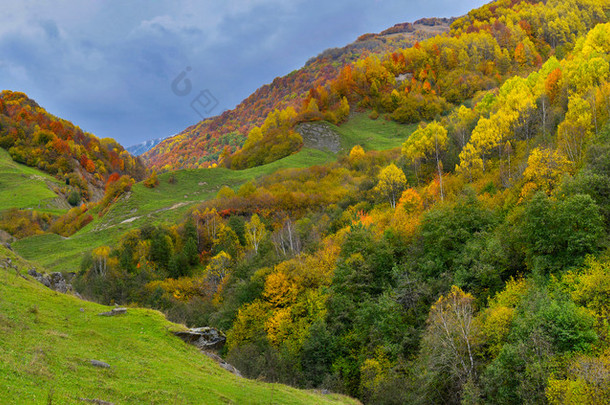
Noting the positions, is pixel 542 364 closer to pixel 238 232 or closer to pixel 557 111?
pixel 557 111

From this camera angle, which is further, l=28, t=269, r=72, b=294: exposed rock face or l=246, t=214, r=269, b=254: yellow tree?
l=246, t=214, r=269, b=254: yellow tree

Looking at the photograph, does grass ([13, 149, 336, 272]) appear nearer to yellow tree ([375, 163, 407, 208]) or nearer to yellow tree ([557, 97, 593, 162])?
yellow tree ([375, 163, 407, 208])

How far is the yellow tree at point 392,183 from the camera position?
7181cm

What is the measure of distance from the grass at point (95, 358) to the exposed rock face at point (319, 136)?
371 ft

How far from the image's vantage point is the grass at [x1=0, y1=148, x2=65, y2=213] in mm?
120875

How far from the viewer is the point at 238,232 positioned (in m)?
83.2

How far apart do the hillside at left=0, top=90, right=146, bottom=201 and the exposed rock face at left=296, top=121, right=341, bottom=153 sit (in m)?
101

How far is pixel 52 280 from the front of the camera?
3738cm

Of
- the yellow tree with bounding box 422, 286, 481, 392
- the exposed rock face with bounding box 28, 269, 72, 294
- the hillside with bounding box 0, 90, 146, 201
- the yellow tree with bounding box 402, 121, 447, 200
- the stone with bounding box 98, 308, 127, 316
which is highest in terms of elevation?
the hillside with bounding box 0, 90, 146, 201

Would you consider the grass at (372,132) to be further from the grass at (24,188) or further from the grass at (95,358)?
the grass at (95,358)

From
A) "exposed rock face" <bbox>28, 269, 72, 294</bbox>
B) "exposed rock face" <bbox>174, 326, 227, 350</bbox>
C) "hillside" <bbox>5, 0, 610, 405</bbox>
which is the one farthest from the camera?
"exposed rock face" <bbox>28, 269, 72, 294</bbox>

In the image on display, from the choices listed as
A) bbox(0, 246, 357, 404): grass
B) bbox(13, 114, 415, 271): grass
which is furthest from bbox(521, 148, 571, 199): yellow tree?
bbox(13, 114, 415, 271): grass

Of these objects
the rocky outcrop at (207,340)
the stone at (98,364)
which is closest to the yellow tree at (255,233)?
the rocky outcrop at (207,340)

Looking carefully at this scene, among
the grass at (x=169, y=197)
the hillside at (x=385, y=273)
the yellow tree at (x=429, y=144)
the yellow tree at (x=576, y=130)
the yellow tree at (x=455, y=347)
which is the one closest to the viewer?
the hillside at (x=385, y=273)
